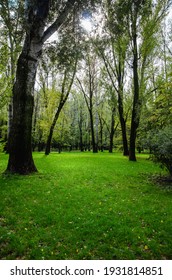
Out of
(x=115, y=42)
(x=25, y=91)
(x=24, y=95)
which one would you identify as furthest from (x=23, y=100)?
(x=115, y=42)

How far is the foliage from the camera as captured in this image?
29.3 feet

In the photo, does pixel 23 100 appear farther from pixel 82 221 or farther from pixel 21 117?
pixel 82 221

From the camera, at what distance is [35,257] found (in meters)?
3.71

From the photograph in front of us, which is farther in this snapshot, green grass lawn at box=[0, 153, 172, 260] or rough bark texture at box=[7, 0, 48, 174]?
rough bark texture at box=[7, 0, 48, 174]

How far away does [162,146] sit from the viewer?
355 inches

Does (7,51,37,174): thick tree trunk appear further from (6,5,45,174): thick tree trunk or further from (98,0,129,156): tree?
(98,0,129,156): tree

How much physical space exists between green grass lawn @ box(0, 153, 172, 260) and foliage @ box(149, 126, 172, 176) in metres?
1.71

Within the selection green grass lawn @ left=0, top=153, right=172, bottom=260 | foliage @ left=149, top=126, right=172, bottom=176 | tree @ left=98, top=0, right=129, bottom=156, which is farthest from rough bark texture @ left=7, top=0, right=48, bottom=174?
foliage @ left=149, top=126, right=172, bottom=176

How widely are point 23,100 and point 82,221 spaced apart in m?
6.78

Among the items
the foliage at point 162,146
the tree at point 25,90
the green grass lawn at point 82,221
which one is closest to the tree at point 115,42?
the tree at point 25,90

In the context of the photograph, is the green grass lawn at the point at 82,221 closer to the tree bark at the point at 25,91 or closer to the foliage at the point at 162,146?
the tree bark at the point at 25,91

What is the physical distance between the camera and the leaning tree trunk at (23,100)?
31.6 ft

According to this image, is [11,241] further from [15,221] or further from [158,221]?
[158,221]

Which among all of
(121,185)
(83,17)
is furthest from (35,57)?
(121,185)
